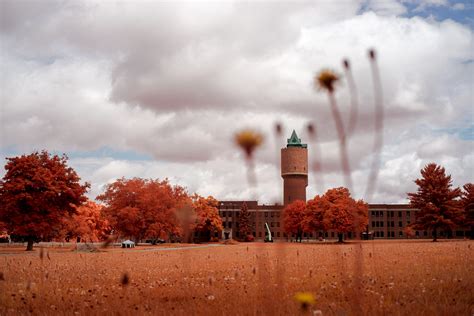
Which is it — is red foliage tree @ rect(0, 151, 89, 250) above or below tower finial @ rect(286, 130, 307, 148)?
below

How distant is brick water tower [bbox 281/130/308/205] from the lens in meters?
132

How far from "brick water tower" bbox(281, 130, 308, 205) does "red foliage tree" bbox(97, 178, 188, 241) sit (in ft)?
236

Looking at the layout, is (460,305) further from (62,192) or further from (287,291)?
(62,192)

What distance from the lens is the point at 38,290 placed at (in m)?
10.2

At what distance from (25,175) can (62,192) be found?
3.14 metres

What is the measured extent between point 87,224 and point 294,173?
6670 centimetres

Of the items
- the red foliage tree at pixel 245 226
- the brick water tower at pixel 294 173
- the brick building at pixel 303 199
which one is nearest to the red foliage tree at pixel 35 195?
the red foliage tree at pixel 245 226

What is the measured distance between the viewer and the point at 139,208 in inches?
2378

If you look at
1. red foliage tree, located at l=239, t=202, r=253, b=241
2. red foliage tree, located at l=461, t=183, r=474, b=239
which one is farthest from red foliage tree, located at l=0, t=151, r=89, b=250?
red foliage tree, located at l=239, t=202, r=253, b=241

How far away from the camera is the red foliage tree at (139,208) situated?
58281mm

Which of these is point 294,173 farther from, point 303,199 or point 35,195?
point 35,195

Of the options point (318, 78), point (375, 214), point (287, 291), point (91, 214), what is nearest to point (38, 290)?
point (287, 291)

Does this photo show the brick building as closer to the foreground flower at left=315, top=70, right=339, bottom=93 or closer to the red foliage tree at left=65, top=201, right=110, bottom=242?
the red foliage tree at left=65, top=201, right=110, bottom=242

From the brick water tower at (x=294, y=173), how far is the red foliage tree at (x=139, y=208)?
7195 centimetres
